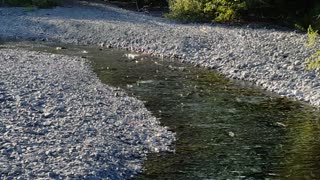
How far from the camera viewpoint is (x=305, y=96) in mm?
15477

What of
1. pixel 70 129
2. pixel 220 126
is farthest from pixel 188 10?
pixel 70 129

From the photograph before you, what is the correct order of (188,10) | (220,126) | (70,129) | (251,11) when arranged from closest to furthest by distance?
1. (70,129)
2. (220,126)
3. (251,11)
4. (188,10)

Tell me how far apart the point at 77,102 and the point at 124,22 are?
57.3 feet

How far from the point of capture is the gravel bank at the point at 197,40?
17625 millimetres

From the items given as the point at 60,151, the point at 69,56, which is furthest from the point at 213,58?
the point at 60,151

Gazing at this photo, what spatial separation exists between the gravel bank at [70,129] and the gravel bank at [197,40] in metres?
5.19

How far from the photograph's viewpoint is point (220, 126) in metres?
12.6

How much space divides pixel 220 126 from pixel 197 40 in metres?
11.5

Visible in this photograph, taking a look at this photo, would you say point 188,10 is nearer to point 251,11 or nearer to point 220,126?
point 251,11

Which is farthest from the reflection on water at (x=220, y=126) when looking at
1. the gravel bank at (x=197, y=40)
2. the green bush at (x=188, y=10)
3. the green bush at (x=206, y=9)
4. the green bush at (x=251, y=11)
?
the green bush at (x=188, y=10)

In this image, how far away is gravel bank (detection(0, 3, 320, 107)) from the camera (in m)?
17.6

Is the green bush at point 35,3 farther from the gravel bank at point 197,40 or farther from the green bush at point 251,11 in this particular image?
the green bush at point 251,11

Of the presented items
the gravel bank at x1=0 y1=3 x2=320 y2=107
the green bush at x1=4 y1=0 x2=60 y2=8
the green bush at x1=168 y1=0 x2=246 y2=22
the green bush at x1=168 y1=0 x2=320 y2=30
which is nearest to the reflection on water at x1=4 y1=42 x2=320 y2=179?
the gravel bank at x1=0 y1=3 x2=320 y2=107

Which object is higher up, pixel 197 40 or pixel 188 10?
pixel 188 10
